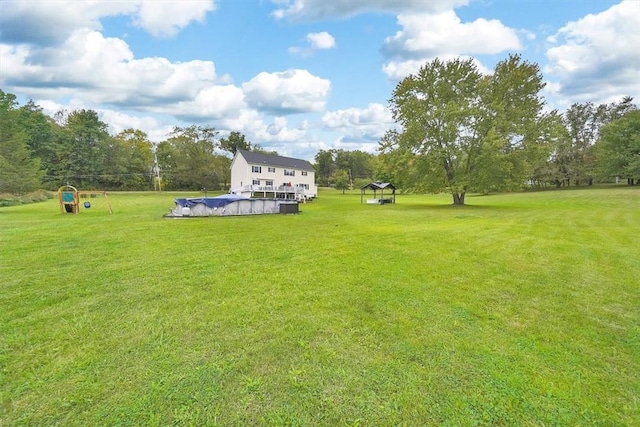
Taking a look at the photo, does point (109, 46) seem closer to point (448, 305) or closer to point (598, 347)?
point (448, 305)

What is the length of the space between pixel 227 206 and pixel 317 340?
50.7 ft

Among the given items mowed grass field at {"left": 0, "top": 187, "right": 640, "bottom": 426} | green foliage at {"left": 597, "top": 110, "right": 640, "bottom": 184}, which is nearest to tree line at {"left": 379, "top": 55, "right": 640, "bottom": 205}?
mowed grass field at {"left": 0, "top": 187, "right": 640, "bottom": 426}

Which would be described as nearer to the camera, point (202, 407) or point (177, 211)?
point (202, 407)

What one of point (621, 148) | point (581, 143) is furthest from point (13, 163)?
point (581, 143)

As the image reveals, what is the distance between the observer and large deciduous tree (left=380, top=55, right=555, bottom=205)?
21203mm

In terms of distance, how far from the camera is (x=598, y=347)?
3.21 m

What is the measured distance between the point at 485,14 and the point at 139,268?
63.4 ft

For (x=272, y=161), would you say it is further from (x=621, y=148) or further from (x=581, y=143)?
(x=581, y=143)

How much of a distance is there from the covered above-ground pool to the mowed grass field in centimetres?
947

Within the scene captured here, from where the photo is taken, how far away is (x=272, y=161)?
127ft

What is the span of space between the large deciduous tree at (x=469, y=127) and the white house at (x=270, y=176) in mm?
14618

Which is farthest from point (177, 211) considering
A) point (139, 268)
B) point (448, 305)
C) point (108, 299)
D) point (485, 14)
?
point (485, 14)

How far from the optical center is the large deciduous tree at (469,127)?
21203mm

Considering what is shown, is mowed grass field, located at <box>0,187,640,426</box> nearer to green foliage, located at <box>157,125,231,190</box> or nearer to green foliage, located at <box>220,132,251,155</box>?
green foliage, located at <box>157,125,231,190</box>
